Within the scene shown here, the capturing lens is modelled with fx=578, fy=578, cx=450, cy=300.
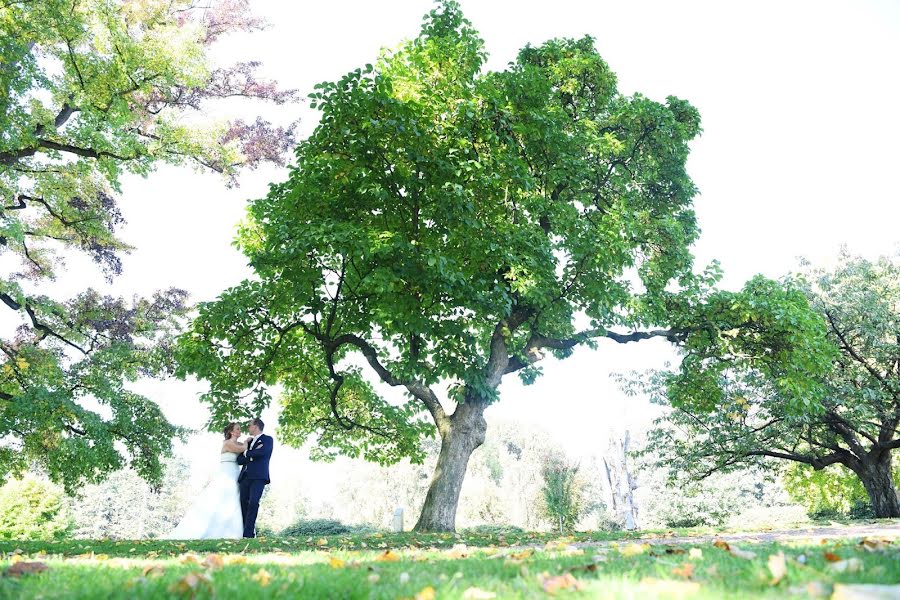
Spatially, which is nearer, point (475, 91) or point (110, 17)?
point (475, 91)

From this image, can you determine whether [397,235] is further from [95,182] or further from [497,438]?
[497,438]

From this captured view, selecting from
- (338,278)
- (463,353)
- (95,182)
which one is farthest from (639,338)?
(95,182)

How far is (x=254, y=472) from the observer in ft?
34.7

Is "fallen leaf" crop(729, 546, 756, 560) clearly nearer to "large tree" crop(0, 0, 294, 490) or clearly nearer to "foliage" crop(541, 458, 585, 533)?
"large tree" crop(0, 0, 294, 490)

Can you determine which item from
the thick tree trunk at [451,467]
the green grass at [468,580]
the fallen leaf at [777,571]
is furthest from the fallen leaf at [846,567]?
the thick tree trunk at [451,467]

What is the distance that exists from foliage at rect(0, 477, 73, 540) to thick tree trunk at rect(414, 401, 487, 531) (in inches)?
1077

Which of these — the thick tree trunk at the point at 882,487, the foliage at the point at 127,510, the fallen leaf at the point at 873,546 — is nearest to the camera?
the fallen leaf at the point at 873,546

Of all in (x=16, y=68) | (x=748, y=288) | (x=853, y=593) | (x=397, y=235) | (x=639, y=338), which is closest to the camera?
(x=853, y=593)

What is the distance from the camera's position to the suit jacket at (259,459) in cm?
1058

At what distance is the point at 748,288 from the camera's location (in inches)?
510

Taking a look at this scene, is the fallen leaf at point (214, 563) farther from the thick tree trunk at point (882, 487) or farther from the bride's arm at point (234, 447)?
the thick tree trunk at point (882, 487)

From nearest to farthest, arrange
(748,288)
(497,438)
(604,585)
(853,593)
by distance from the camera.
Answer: (853,593)
(604,585)
(748,288)
(497,438)

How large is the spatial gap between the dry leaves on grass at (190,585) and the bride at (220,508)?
8791 millimetres

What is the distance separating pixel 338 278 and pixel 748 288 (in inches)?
360
